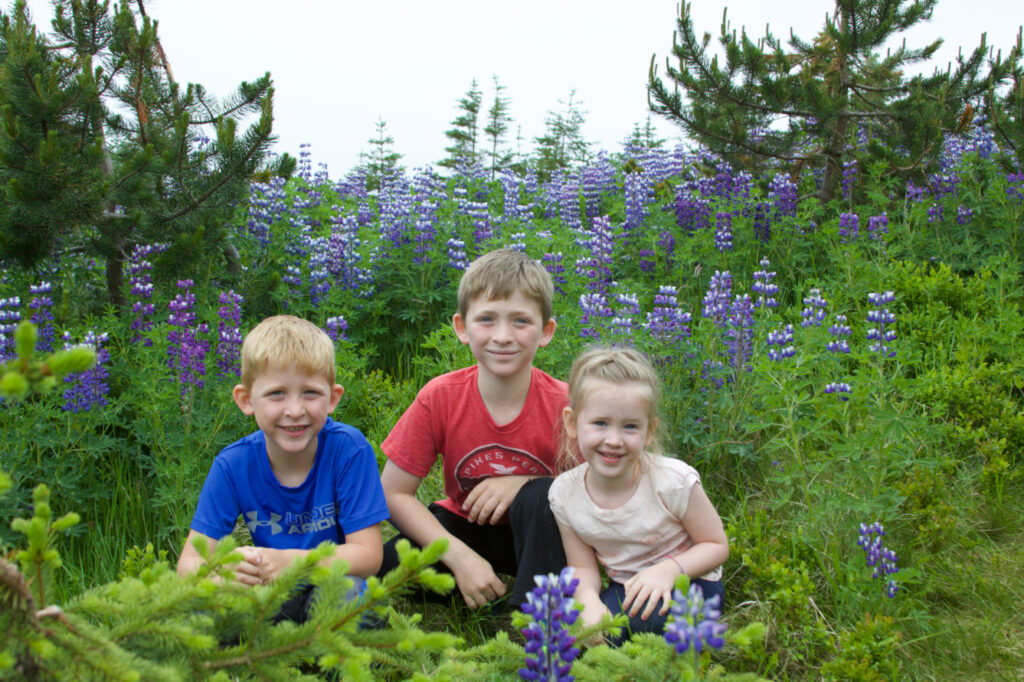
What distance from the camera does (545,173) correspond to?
1416 centimetres

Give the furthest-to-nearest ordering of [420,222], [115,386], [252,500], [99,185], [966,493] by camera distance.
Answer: [420,222]
[115,386]
[99,185]
[966,493]
[252,500]

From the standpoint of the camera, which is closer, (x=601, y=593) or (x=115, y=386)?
(x=601, y=593)

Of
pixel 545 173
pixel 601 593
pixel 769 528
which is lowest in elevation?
pixel 601 593

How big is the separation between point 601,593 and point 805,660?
71 cm

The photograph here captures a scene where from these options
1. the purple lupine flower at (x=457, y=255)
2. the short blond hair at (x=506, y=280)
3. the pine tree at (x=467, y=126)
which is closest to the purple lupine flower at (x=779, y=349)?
the short blond hair at (x=506, y=280)

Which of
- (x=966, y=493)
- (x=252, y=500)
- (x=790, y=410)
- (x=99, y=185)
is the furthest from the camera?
(x=99, y=185)

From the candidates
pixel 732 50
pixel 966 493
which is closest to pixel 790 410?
pixel 966 493

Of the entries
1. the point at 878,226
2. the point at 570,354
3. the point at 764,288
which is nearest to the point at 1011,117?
the point at 878,226

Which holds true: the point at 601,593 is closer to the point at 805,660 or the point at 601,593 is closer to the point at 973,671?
the point at 805,660

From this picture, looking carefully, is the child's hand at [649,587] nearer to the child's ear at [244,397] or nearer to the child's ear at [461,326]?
the child's ear at [461,326]

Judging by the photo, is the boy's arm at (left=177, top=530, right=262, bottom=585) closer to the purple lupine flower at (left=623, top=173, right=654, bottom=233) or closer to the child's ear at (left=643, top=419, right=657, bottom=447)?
the child's ear at (left=643, top=419, right=657, bottom=447)

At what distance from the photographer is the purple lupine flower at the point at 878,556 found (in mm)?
2680

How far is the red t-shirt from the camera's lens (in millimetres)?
3102

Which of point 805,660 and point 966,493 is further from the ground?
point 966,493
